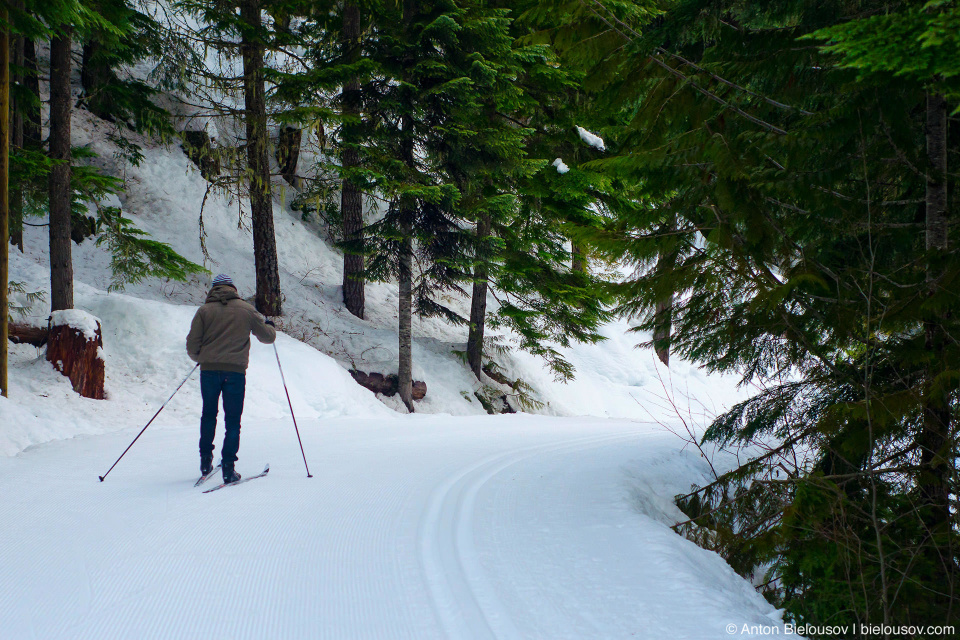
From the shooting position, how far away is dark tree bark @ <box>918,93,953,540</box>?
387 centimetres

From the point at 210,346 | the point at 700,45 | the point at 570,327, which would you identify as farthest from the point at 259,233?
the point at 700,45

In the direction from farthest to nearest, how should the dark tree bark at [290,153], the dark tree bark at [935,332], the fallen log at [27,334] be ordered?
the dark tree bark at [290,153] → the fallen log at [27,334] → the dark tree bark at [935,332]

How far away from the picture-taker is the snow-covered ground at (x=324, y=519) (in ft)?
10.5

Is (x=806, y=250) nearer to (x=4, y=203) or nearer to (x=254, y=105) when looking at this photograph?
(x=4, y=203)

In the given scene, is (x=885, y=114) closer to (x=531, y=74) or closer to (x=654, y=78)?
(x=654, y=78)

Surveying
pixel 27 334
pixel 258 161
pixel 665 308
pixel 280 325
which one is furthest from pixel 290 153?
pixel 665 308

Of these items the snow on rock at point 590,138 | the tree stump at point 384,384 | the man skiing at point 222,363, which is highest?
the snow on rock at point 590,138

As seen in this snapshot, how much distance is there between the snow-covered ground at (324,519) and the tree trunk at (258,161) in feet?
8.09

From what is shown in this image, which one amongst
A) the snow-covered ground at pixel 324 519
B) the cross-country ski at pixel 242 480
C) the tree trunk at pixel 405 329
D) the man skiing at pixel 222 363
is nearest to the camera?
the snow-covered ground at pixel 324 519

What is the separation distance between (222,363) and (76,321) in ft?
18.4

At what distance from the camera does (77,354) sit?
950cm

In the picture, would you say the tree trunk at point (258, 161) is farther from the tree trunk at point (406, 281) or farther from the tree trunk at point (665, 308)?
the tree trunk at point (665, 308)

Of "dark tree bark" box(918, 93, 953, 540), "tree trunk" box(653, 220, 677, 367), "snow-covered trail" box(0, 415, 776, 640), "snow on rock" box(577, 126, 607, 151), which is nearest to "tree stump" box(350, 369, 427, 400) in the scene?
"snow-covered trail" box(0, 415, 776, 640)

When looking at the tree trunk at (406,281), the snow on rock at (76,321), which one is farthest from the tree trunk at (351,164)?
the snow on rock at (76,321)
